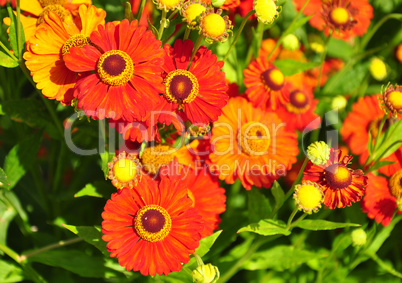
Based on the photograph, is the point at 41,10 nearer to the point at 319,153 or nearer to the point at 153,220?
the point at 153,220

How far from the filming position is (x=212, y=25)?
85 cm

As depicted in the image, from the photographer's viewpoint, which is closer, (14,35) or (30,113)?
(14,35)

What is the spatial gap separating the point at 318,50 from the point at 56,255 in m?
1.09

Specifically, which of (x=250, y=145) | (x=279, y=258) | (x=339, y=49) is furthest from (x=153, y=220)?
(x=339, y=49)

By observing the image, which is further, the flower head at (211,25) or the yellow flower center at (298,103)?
the yellow flower center at (298,103)

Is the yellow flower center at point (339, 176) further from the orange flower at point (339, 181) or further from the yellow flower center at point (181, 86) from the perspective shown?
the yellow flower center at point (181, 86)

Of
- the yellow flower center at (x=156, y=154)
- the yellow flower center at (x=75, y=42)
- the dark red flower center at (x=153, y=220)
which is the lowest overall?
the dark red flower center at (x=153, y=220)

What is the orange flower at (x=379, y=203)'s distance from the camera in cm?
105

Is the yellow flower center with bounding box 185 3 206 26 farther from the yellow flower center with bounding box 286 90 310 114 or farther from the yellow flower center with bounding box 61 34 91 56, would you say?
the yellow flower center with bounding box 286 90 310 114

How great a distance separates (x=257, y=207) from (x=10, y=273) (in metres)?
0.68

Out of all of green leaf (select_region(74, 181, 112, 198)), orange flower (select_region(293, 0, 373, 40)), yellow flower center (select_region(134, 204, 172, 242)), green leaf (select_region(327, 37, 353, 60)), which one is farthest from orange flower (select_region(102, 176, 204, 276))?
green leaf (select_region(327, 37, 353, 60))

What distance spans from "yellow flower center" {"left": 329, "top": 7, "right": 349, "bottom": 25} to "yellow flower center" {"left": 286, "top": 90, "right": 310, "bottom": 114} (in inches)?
9.6

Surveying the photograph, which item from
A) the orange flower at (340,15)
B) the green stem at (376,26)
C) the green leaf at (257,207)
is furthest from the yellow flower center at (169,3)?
the green stem at (376,26)

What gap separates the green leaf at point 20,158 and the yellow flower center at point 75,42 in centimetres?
35
